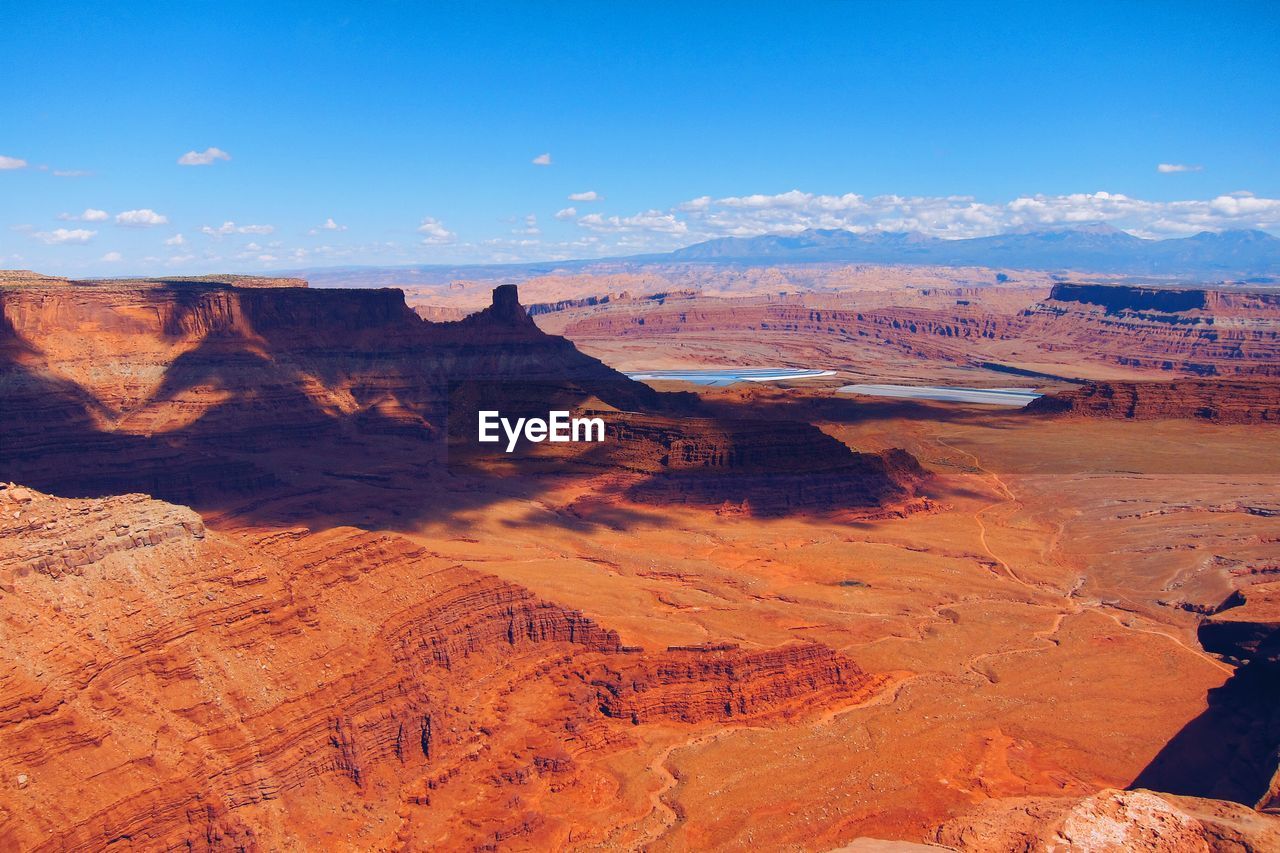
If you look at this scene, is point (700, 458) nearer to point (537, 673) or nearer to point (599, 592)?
point (599, 592)

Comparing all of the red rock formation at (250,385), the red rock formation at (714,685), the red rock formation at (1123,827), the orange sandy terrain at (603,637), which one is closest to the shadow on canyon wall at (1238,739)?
the orange sandy terrain at (603,637)

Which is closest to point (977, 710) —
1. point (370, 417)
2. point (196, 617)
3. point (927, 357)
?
point (196, 617)

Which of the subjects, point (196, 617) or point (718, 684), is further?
point (718, 684)

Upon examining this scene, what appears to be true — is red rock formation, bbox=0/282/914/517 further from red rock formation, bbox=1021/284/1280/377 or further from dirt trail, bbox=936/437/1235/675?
red rock formation, bbox=1021/284/1280/377
